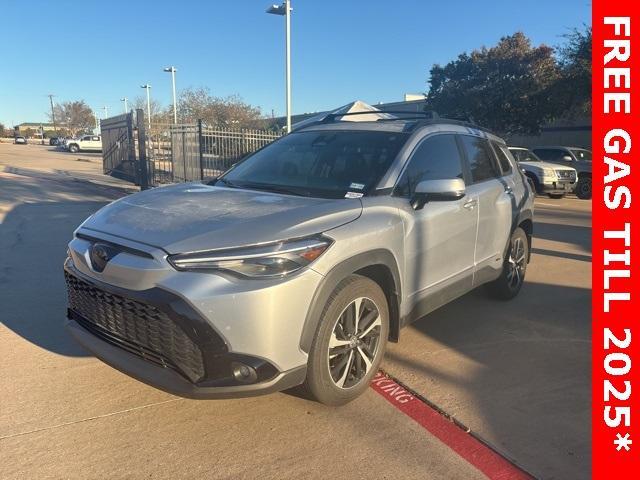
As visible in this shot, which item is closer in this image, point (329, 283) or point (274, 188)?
point (329, 283)

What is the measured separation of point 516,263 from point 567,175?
13.0 metres

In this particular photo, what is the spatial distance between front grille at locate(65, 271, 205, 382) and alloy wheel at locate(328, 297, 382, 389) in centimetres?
81

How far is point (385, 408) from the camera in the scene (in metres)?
3.26

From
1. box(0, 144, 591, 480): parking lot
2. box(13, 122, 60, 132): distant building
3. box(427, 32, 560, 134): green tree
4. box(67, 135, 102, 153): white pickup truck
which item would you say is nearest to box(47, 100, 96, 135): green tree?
box(13, 122, 60, 132): distant building

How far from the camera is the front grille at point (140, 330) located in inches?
103

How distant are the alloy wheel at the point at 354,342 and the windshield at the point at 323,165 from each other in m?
0.76

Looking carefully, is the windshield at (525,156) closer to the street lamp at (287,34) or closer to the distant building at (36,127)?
the street lamp at (287,34)

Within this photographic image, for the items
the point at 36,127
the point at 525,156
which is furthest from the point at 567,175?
the point at 36,127

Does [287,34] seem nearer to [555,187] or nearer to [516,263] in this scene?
[555,187]

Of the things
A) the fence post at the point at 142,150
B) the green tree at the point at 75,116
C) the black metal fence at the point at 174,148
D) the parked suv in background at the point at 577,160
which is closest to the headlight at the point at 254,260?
the black metal fence at the point at 174,148

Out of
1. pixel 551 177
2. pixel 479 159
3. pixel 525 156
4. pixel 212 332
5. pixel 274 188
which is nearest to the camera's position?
pixel 212 332

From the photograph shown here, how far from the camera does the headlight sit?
2613 millimetres

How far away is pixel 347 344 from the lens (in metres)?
3.12

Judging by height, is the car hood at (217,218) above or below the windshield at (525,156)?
below
